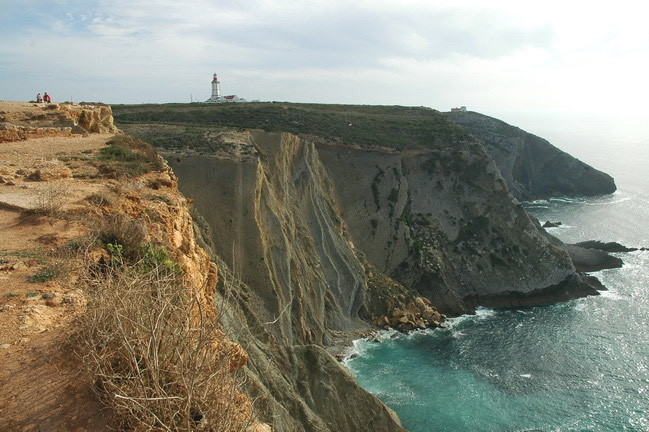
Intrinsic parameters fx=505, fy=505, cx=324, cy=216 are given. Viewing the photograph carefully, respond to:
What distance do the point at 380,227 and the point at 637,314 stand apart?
21.3 metres

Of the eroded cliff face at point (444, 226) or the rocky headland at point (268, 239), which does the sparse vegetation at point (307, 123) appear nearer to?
the rocky headland at point (268, 239)

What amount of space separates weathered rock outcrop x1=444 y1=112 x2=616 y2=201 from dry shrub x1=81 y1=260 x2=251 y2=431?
80034 millimetres

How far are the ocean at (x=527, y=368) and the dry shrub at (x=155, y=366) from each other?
21.7 metres

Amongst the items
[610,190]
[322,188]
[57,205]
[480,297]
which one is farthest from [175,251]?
[610,190]

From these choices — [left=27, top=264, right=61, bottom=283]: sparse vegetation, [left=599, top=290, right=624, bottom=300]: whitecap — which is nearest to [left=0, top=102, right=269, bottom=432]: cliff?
[left=27, top=264, right=61, bottom=283]: sparse vegetation

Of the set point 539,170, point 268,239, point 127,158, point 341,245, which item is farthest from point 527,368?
point 539,170

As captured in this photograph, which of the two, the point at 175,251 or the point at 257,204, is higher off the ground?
the point at 175,251

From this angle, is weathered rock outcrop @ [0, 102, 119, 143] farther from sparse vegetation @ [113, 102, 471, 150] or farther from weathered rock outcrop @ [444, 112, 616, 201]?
weathered rock outcrop @ [444, 112, 616, 201]

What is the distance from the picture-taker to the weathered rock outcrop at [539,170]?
82.9m

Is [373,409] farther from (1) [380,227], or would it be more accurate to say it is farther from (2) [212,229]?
(1) [380,227]

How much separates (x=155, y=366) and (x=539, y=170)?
305 ft

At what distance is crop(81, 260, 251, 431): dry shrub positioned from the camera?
5.62m

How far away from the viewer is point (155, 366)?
5621mm

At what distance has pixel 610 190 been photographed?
285ft
